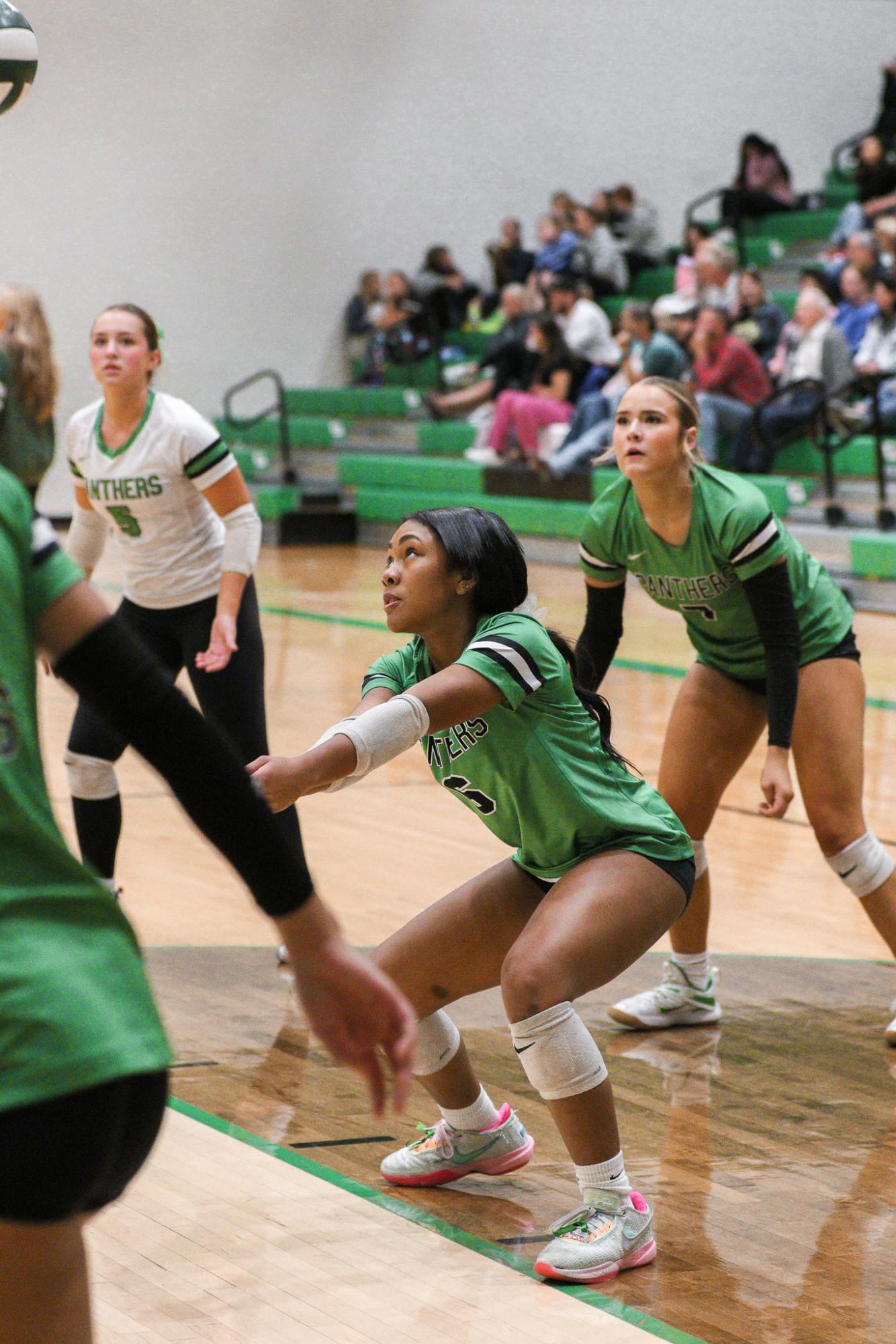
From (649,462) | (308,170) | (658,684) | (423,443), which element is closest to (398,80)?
(308,170)

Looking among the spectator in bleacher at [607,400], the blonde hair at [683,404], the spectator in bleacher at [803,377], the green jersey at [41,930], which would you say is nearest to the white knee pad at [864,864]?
the blonde hair at [683,404]

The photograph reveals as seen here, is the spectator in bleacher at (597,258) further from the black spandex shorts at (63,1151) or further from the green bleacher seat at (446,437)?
the black spandex shorts at (63,1151)

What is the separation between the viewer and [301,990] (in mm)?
1549

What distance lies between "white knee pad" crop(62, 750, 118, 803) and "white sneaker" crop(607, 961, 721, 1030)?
133cm

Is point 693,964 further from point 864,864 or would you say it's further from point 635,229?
point 635,229

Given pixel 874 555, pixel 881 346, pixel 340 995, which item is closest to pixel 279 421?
pixel 881 346

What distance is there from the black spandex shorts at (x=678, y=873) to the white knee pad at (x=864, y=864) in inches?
37.0

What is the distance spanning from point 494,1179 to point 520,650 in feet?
3.32

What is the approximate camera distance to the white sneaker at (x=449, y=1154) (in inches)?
123

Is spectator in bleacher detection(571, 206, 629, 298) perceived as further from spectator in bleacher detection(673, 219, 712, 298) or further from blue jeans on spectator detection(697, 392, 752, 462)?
blue jeans on spectator detection(697, 392, 752, 462)

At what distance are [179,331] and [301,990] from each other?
51.5 feet

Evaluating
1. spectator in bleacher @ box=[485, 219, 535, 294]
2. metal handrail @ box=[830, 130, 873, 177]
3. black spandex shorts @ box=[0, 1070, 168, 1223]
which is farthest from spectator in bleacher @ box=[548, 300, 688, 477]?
black spandex shorts @ box=[0, 1070, 168, 1223]

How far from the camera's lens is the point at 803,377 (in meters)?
11.3

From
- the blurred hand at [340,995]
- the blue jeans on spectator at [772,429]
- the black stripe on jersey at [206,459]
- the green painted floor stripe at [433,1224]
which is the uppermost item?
the blurred hand at [340,995]
